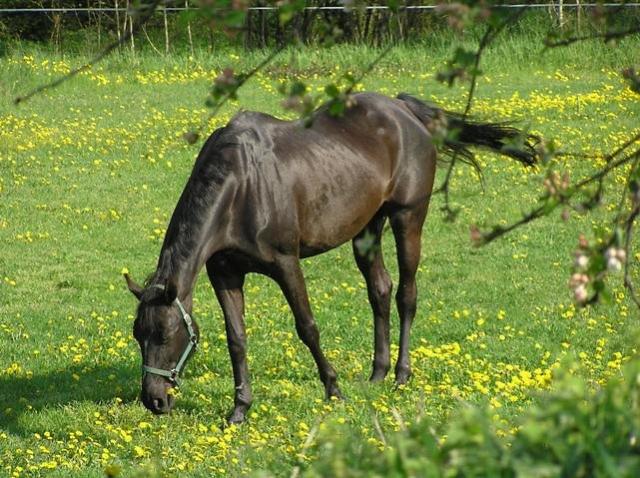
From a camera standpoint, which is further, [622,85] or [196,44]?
[196,44]

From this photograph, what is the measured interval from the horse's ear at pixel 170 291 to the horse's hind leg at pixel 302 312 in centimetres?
85

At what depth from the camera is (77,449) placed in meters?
8.55

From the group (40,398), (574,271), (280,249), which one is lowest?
(40,398)

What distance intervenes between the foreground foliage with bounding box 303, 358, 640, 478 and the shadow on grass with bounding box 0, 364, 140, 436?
5857 millimetres

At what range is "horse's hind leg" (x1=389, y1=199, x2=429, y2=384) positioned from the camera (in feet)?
34.6

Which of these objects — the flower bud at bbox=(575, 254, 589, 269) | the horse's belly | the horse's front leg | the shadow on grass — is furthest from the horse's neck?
the flower bud at bbox=(575, 254, 589, 269)

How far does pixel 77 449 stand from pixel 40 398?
1.57 m

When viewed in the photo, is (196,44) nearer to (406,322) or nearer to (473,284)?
(473,284)

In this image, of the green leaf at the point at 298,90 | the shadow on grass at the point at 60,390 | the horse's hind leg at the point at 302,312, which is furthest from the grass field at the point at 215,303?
the green leaf at the point at 298,90

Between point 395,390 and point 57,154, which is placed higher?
point 395,390

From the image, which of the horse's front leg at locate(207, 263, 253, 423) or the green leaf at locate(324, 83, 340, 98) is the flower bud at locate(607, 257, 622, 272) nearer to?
the green leaf at locate(324, 83, 340, 98)

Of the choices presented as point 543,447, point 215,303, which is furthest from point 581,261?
point 215,303

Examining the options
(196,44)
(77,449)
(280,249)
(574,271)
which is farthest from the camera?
(196,44)

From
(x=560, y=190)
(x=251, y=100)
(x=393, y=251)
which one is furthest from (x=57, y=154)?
(x=560, y=190)
